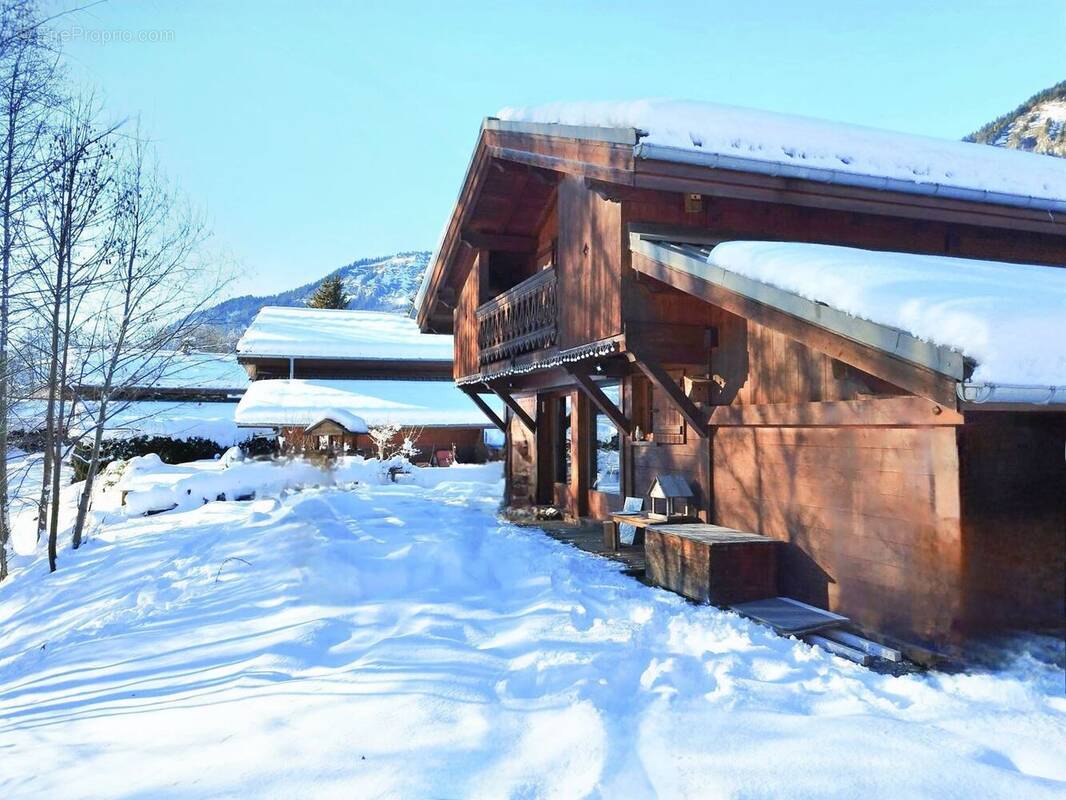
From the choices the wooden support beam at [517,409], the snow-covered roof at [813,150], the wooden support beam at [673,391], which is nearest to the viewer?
the snow-covered roof at [813,150]

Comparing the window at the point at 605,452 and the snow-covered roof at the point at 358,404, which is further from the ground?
the snow-covered roof at the point at 358,404

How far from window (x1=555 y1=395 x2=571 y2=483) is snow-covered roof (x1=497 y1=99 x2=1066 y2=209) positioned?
16.1 ft

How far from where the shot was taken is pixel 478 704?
3488 millimetres

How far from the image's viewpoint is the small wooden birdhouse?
679 cm

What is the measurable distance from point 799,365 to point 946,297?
188cm

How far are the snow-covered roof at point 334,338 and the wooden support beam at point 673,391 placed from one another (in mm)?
23094

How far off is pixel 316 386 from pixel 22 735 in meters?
23.2

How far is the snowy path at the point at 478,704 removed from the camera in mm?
2775

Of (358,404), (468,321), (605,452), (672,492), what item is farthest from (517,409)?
(358,404)

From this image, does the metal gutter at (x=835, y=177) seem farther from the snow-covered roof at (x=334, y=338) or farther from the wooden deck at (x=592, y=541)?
the snow-covered roof at (x=334, y=338)

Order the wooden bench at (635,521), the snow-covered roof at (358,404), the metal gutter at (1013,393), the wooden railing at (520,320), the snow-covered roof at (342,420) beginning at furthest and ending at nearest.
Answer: the snow-covered roof at (358,404)
the snow-covered roof at (342,420)
the wooden railing at (520,320)
the wooden bench at (635,521)
the metal gutter at (1013,393)

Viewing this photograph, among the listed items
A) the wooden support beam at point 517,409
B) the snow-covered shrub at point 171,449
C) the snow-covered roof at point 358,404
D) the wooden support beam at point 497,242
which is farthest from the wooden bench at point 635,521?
the snow-covered shrub at point 171,449

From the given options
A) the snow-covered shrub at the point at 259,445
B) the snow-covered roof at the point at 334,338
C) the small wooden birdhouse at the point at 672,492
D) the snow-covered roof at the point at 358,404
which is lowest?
the small wooden birdhouse at the point at 672,492

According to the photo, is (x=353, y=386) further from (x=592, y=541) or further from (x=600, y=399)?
(x=600, y=399)
